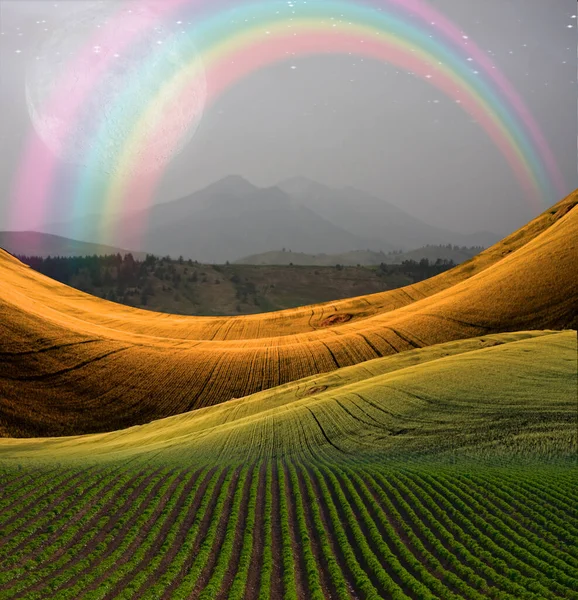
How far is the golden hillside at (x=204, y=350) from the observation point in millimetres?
52375

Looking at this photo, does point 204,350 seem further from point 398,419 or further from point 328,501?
point 328,501

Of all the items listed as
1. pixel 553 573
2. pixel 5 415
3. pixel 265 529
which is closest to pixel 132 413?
pixel 5 415

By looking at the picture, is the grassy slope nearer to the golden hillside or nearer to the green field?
the green field

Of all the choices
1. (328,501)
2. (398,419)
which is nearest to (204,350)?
(398,419)

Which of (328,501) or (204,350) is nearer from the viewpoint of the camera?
(328,501)

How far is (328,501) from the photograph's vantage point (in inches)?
934

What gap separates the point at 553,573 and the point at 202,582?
1152 centimetres

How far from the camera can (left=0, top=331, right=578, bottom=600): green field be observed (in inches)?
680

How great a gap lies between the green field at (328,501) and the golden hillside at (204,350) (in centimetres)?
894

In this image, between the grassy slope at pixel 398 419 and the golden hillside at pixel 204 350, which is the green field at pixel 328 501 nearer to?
the grassy slope at pixel 398 419

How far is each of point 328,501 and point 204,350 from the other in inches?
1911

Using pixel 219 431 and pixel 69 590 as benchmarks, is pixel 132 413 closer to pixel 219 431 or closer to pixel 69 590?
pixel 219 431

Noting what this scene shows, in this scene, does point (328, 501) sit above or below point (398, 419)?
below

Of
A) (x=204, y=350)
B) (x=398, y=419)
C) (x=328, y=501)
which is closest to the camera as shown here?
(x=328, y=501)
